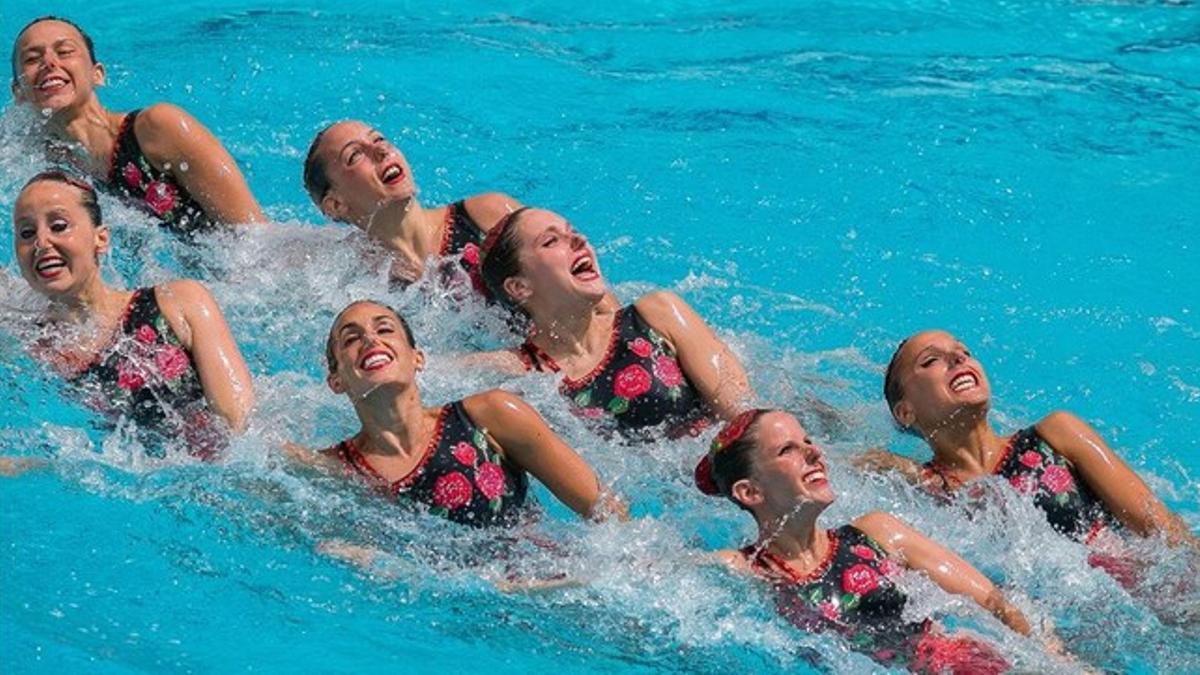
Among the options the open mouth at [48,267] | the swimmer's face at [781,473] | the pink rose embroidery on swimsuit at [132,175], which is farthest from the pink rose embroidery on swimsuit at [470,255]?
the swimmer's face at [781,473]

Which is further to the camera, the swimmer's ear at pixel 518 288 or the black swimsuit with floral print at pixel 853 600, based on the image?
the swimmer's ear at pixel 518 288

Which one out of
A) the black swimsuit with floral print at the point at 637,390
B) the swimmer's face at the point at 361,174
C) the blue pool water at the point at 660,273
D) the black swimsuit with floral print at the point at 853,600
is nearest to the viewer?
the black swimsuit with floral print at the point at 853,600

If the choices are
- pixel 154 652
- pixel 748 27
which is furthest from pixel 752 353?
pixel 748 27

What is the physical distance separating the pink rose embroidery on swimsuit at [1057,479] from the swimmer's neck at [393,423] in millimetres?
1794

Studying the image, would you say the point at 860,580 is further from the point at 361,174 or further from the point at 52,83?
the point at 52,83

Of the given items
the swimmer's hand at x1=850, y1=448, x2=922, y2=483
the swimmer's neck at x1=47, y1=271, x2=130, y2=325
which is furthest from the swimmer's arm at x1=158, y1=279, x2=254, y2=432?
the swimmer's hand at x1=850, y1=448, x2=922, y2=483

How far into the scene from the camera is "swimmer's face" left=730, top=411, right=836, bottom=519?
5.41m

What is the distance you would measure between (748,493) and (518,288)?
115 cm

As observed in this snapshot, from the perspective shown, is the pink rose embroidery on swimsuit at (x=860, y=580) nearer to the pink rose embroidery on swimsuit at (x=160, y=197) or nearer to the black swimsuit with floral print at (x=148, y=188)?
the black swimsuit with floral print at (x=148, y=188)

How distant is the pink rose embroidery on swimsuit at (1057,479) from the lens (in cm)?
588

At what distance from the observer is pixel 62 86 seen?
7.06 metres

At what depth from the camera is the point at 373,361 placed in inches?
221

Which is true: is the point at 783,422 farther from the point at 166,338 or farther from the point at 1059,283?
the point at 1059,283

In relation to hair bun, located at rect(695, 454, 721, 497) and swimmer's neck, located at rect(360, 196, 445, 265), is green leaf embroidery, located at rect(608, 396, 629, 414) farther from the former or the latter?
swimmer's neck, located at rect(360, 196, 445, 265)
